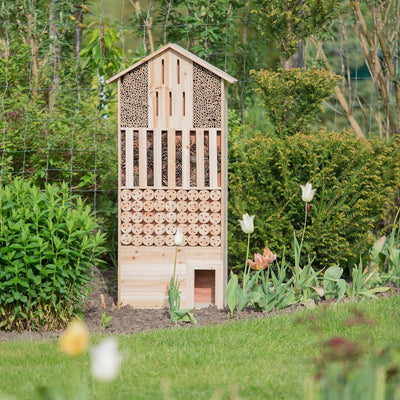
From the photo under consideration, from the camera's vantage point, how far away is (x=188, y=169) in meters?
5.09

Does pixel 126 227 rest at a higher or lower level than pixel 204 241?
higher

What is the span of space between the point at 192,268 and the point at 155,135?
3.54 ft

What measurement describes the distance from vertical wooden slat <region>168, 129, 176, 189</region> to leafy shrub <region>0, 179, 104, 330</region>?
828 millimetres

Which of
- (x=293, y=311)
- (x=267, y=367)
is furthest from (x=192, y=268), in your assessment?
(x=267, y=367)

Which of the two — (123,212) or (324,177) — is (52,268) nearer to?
(123,212)

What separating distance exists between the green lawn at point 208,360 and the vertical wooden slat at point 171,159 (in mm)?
1281

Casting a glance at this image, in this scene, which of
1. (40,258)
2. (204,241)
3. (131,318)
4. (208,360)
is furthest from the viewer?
(204,241)

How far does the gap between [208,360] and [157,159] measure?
A: 2011 millimetres

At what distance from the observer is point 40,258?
4293 mm

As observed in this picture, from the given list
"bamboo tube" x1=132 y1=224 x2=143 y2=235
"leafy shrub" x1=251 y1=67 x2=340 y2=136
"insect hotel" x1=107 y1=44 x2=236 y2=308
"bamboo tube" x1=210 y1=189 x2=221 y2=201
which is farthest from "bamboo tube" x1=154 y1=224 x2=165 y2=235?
"leafy shrub" x1=251 y1=67 x2=340 y2=136

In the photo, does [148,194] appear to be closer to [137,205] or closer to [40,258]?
[137,205]

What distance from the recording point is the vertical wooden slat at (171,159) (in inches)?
201

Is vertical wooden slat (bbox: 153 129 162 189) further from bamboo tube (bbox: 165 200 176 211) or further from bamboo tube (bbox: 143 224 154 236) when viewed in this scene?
bamboo tube (bbox: 143 224 154 236)

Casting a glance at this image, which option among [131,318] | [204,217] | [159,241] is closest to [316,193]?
[204,217]
